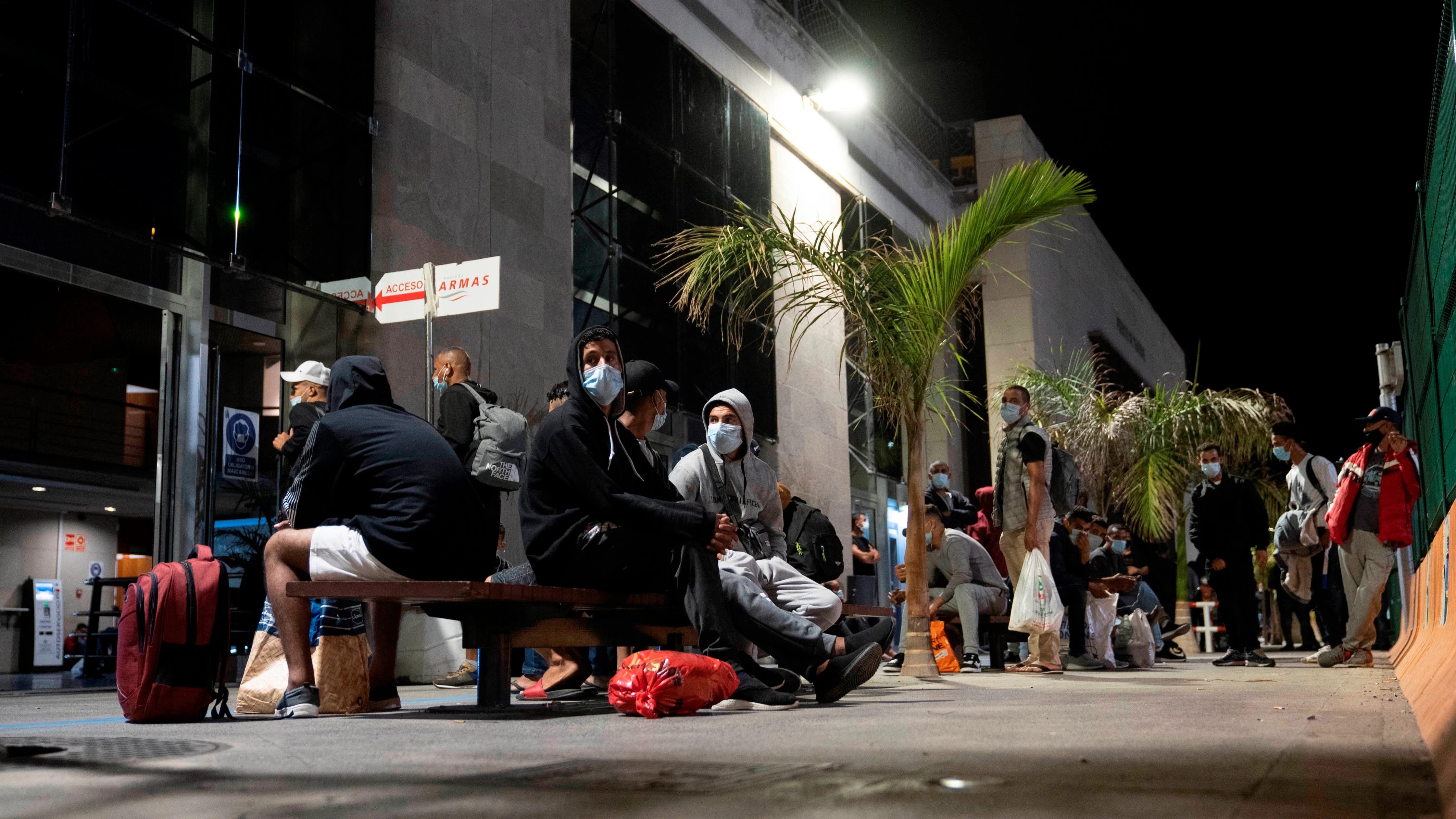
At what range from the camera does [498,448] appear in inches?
278

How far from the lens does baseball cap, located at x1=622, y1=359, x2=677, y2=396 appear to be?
19.3ft

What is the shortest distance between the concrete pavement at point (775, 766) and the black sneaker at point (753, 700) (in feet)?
0.48

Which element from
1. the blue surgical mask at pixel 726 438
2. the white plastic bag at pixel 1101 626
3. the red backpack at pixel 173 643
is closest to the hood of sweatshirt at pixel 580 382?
the blue surgical mask at pixel 726 438

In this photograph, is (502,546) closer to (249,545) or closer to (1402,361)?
(249,545)

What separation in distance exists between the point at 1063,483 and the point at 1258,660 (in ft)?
6.40

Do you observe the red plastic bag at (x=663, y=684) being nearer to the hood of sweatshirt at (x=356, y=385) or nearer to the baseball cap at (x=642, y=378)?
the hood of sweatshirt at (x=356, y=385)

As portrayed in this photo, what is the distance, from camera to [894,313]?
29.5 ft

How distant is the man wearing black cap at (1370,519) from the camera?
833 cm

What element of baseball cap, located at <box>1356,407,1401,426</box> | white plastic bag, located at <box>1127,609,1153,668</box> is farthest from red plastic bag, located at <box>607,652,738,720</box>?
white plastic bag, located at <box>1127,609,1153,668</box>

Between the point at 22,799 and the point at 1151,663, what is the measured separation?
10.2m

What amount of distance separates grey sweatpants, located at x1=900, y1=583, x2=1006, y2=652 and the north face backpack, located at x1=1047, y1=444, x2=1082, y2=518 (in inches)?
32.7

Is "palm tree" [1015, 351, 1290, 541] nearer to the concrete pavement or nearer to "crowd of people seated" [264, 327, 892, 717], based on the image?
"crowd of people seated" [264, 327, 892, 717]

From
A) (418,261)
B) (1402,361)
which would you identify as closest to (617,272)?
(418,261)

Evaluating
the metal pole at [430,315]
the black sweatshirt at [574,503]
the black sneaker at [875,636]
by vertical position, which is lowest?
the black sneaker at [875,636]
